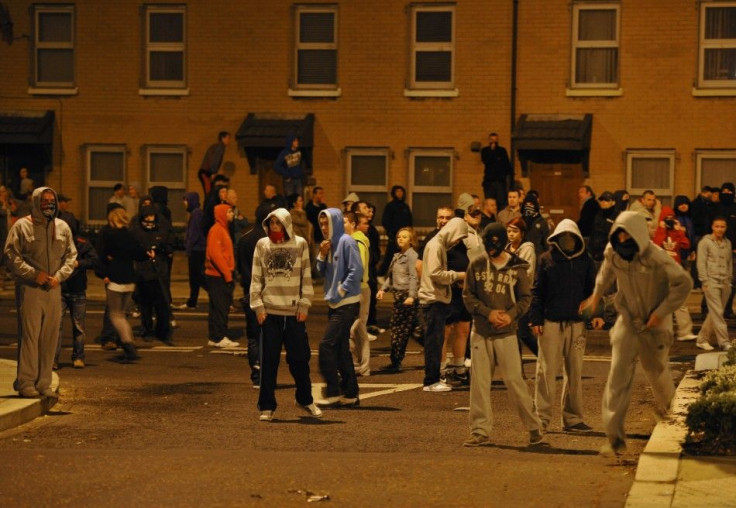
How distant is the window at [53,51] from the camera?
107ft

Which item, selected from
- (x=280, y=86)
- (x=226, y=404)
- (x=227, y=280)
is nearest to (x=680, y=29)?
(x=280, y=86)

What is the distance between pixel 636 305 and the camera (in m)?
11.1

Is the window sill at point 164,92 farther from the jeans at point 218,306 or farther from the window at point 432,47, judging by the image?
the jeans at point 218,306

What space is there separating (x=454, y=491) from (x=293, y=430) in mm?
2841

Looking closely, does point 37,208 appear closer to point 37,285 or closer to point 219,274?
point 37,285

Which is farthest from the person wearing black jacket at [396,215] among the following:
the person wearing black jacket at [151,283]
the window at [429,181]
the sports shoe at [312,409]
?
the sports shoe at [312,409]

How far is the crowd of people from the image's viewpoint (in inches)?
438

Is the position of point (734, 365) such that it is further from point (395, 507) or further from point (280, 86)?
point (280, 86)

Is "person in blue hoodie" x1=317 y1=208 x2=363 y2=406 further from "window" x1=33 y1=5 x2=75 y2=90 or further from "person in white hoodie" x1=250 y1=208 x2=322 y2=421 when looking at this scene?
"window" x1=33 y1=5 x2=75 y2=90

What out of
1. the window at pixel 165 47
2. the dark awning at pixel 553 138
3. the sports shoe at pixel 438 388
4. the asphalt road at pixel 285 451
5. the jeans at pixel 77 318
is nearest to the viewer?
the asphalt road at pixel 285 451

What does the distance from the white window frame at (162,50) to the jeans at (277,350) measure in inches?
767

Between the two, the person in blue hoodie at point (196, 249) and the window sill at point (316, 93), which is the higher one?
the window sill at point (316, 93)

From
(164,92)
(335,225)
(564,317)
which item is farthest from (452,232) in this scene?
(164,92)

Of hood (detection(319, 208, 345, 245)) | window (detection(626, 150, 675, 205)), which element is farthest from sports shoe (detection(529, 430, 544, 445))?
window (detection(626, 150, 675, 205))
